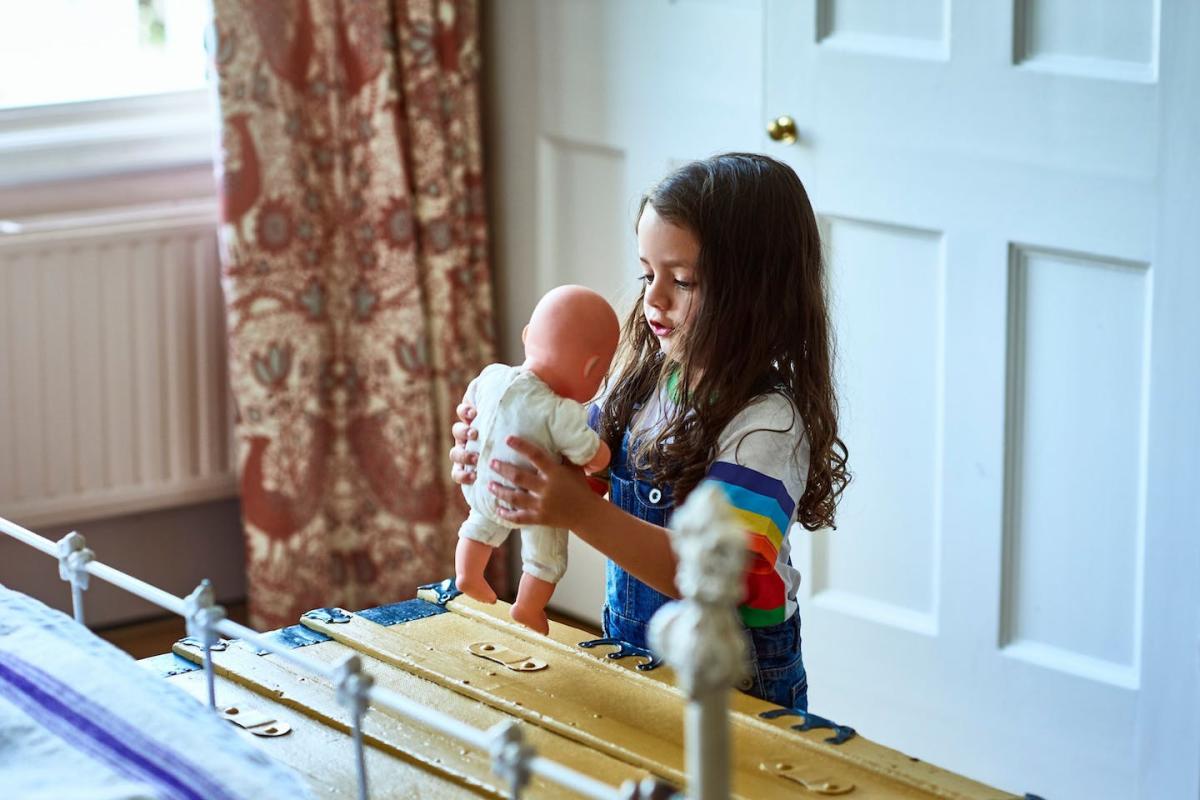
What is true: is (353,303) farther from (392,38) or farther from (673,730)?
(673,730)

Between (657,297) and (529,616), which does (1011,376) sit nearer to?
(657,297)

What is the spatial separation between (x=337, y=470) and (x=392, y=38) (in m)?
0.77

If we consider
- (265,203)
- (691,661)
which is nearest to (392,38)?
(265,203)

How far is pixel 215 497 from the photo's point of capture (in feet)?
9.86

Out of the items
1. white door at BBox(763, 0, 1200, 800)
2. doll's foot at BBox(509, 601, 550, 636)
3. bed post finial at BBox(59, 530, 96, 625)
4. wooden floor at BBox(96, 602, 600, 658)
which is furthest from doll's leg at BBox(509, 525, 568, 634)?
wooden floor at BBox(96, 602, 600, 658)

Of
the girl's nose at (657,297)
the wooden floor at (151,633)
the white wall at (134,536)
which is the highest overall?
the girl's nose at (657,297)

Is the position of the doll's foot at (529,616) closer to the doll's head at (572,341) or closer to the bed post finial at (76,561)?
the doll's head at (572,341)

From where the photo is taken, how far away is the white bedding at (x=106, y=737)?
997 mm

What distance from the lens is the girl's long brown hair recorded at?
1.48m

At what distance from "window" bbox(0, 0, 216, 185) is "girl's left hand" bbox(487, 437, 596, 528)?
166 centimetres

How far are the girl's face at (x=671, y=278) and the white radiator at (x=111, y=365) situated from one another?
1.56 metres

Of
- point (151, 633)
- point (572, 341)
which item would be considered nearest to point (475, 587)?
point (572, 341)

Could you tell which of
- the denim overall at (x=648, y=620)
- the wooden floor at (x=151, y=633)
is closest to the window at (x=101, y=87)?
the wooden floor at (x=151, y=633)

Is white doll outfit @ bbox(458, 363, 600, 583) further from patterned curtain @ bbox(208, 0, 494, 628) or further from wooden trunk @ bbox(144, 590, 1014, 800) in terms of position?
patterned curtain @ bbox(208, 0, 494, 628)
